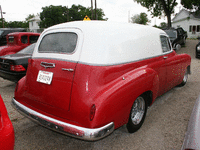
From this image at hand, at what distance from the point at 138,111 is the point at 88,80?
1.29 metres

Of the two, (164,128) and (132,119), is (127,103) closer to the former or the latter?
(132,119)

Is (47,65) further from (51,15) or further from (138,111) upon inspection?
(51,15)

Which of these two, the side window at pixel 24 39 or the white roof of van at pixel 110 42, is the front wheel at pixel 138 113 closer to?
the white roof of van at pixel 110 42

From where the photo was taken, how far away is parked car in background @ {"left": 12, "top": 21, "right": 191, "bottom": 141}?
221 cm

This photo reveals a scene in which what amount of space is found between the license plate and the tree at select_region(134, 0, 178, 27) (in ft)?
86.1

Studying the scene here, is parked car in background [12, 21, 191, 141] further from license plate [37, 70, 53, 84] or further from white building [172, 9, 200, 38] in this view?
white building [172, 9, 200, 38]

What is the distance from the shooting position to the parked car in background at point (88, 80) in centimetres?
221

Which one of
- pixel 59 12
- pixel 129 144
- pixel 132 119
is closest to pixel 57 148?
pixel 129 144

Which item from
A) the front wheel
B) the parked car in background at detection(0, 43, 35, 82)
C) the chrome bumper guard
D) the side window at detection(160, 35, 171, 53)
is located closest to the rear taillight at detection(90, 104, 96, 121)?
the chrome bumper guard

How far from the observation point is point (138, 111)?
10.0 ft

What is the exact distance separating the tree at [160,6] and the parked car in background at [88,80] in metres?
25.6

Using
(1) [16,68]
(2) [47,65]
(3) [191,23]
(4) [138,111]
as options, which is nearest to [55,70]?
(2) [47,65]

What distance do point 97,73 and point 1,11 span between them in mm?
47725

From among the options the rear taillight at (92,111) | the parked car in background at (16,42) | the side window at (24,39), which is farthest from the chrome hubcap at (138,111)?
the side window at (24,39)
